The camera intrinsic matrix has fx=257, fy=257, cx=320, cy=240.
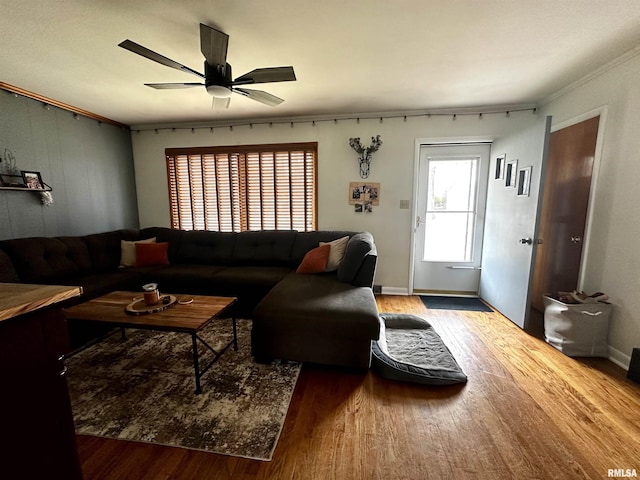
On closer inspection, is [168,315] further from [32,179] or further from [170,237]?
[32,179]

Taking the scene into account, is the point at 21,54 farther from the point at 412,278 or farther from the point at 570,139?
the point at 570,139

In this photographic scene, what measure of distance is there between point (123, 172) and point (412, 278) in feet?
14.8

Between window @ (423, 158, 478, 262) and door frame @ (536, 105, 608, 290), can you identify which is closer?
door frame @ (536, 105, 608, 290)

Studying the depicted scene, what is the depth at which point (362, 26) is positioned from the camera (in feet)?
5.58

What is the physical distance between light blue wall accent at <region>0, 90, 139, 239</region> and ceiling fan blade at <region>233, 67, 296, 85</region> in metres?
2.64

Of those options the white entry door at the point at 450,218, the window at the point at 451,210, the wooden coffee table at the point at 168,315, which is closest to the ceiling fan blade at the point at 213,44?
the wooden coffee table at the point at 168,315

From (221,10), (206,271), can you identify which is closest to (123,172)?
(206,271)

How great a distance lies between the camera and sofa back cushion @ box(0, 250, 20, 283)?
221cm

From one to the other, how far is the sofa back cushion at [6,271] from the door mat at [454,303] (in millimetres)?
4169

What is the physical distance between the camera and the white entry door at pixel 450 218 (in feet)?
11.2

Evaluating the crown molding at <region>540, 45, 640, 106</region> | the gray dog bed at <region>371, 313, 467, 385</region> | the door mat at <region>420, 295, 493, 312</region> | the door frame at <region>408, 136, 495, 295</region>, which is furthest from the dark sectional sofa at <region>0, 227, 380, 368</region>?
the crown molding at <region>540, 45, 640, 106</region>

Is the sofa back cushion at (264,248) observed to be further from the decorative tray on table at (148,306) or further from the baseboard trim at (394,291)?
the baseboard trim at (394,291)

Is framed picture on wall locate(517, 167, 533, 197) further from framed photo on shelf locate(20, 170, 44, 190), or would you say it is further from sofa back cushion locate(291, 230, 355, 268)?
framed photo on shelf locate(20, 170, 44, 190)

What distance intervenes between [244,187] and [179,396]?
276cm
